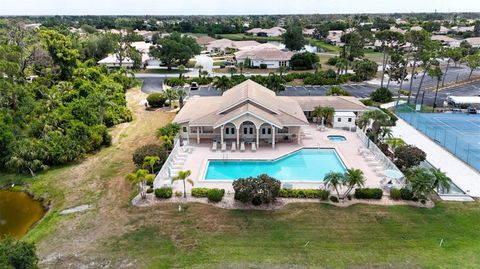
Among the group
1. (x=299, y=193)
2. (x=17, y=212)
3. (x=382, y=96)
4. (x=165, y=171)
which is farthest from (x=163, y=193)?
(x=382, y=96)

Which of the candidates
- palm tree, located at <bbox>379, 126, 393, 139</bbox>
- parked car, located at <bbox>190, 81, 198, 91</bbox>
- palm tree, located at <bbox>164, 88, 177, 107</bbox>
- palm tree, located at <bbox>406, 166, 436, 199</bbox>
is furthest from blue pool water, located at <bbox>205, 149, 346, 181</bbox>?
parked car, located at <bbox>190, 81, 198, 91</bbox>

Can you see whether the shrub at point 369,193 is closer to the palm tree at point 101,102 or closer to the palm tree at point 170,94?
the palm tree at point 101,102

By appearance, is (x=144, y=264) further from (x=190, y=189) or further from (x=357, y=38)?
(x=357, y=38)

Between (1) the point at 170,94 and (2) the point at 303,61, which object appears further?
(2) the point at 303,61

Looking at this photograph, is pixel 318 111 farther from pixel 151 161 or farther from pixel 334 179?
pixel 151 161

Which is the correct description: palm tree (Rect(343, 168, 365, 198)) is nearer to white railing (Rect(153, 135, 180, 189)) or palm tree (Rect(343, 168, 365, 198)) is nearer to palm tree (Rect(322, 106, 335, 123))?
white railing (Rect(153, 135, 180, 189))
